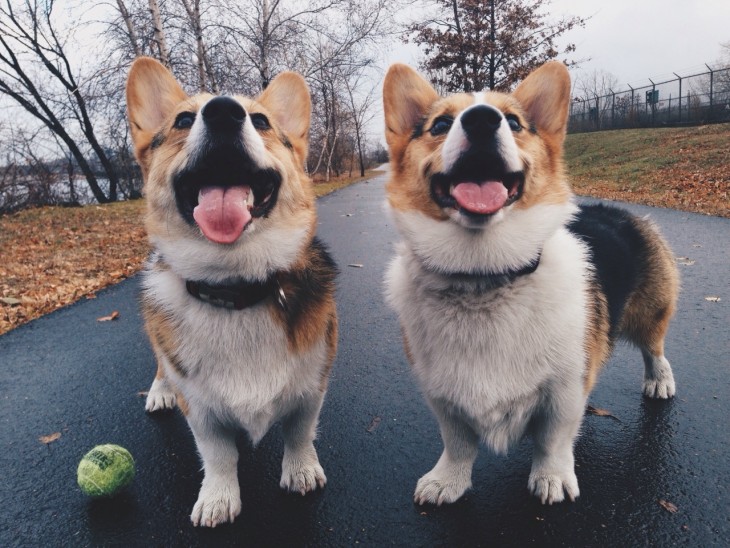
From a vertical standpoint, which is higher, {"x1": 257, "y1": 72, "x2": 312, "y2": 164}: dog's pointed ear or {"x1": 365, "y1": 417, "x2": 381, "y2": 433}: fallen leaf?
{"x1": 257, "y1": 72, "x2": 312, "y2": 164}: dog's pointed ear

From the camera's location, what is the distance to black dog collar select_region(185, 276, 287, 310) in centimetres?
225

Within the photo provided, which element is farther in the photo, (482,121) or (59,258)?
(59,258)

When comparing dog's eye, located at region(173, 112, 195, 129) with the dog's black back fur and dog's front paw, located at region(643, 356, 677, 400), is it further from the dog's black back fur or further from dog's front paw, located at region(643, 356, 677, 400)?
dog's front paw, located at region(643, 356, 677, 400)

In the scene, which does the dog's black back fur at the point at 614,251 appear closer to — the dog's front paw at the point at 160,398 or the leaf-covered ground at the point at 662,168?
the dog's front paw at the point at 160,398

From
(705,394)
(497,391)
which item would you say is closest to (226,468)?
(497,391)

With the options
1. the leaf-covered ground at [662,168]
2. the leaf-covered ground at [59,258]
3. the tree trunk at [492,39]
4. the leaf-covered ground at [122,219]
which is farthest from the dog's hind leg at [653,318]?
the tree trunk at [492,39]

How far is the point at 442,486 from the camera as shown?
2299 millimetres

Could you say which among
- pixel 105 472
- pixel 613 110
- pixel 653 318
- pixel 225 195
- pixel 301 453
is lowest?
pixel 301 453

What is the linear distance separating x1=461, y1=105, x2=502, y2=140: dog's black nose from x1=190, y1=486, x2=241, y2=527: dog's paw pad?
1.98 meters

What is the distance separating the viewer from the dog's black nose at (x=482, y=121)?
2107 mm

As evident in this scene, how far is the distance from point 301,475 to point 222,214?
133 centimetres

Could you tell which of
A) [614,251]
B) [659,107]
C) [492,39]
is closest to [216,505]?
[614,251]

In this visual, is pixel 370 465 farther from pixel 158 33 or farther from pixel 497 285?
pixel 158 33

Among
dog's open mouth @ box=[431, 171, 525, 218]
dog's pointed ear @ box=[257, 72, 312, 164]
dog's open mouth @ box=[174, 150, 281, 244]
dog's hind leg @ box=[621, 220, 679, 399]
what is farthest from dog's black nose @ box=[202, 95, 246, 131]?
dog's hind leg @ box=[621, 220, 679, 399]
